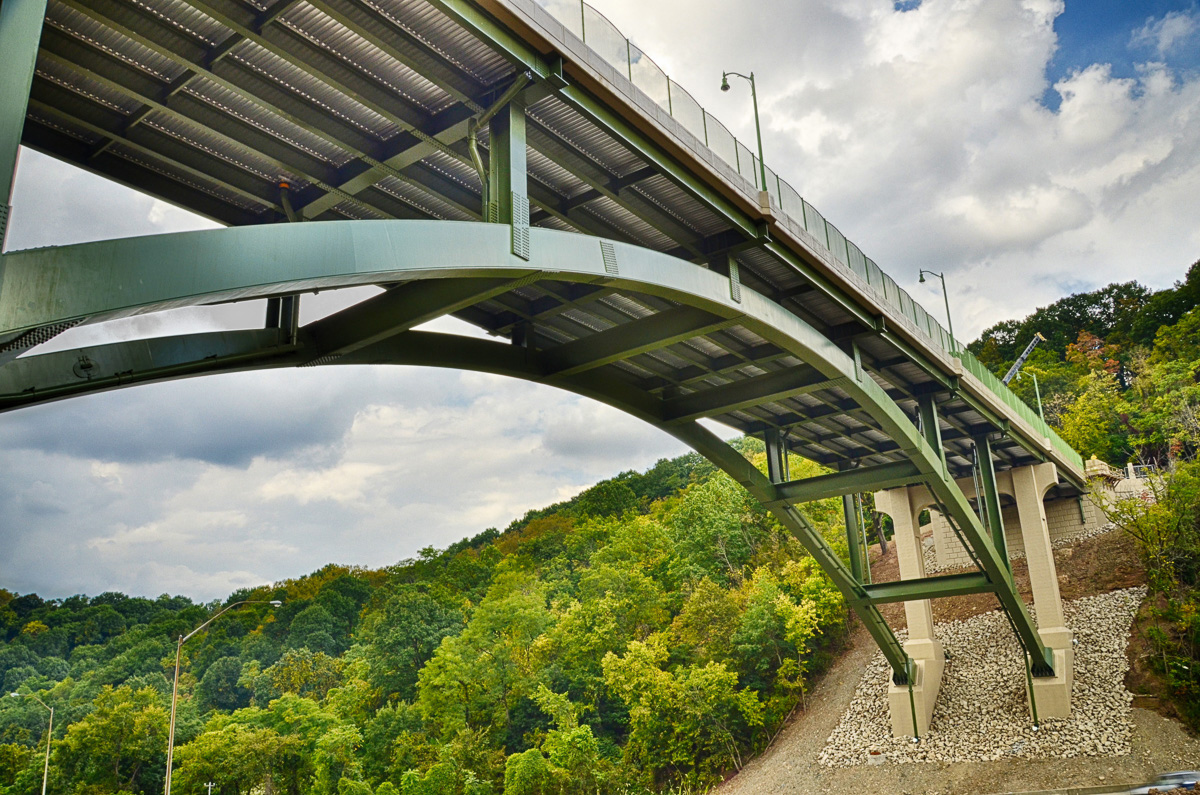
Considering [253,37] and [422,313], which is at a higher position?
[253,37]

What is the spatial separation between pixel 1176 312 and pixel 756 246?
60.0 meters

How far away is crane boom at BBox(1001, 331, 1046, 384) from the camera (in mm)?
65500

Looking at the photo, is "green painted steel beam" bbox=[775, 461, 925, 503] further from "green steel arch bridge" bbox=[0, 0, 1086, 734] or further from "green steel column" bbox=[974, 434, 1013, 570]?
"green steel column" bbox=[974, 434, 1013, 570]

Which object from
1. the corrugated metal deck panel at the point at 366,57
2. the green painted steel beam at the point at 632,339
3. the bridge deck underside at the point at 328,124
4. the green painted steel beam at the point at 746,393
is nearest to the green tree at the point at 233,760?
the green painted steel beam at the point at 746,393

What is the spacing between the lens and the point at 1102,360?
62.9 m

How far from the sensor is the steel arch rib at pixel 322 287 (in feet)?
16.9

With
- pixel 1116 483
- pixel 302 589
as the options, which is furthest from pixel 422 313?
pixel 302 589

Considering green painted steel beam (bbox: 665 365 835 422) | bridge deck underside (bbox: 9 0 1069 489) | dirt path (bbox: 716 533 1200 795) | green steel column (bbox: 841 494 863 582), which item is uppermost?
bridge deck underside (bbox: 9 0 1069 489)

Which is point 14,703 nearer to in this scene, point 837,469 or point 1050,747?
point 837,469

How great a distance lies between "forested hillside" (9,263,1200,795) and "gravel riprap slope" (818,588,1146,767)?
1.46m

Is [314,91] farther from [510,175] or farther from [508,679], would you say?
[508,679]

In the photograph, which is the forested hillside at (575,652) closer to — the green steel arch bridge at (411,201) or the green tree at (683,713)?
the green tree at (683,713)

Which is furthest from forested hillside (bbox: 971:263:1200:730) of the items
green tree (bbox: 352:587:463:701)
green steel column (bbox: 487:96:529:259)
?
green tree (bbox: 352:587:463:701)

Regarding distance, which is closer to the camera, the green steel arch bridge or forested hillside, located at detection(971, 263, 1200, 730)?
the green steel arch bridge
